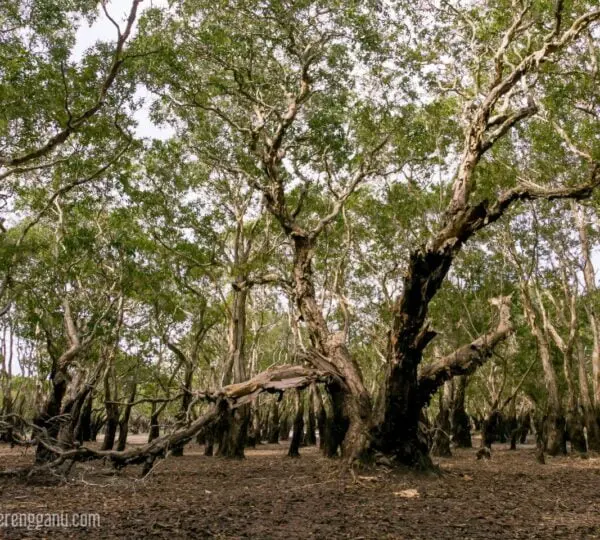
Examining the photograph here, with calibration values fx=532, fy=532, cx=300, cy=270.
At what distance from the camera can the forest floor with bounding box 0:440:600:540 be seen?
25.0 ft

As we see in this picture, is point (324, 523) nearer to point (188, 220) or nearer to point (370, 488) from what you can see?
point (370, 488)

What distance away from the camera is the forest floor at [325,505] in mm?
7629

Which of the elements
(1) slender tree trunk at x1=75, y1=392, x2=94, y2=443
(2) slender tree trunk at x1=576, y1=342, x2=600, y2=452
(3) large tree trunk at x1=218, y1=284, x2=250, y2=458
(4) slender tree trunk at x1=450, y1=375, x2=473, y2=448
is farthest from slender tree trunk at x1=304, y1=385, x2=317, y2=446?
(2) slender tree trunk at x1=576, y1=342, x2=600, y2=452

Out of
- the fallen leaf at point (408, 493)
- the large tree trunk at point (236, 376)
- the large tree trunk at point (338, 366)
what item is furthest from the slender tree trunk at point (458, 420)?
the fallen leaf at point (408, 493)

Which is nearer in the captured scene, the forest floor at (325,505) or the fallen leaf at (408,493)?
the forest floor at (325,505)

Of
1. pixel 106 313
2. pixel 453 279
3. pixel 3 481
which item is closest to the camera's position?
pixel 3 481

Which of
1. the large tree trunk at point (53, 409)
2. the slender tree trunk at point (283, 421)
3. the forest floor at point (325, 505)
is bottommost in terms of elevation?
the slender tree trunk at point (283, 421)

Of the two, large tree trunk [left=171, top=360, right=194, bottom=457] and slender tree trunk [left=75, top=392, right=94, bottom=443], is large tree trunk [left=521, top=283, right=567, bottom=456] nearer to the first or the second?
large tree trunk [left=171, top=360, right=194, bottom=457]

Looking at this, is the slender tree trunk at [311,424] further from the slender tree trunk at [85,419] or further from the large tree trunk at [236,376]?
the slender tree trunk at [85,419]

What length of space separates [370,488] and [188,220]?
14.2 m

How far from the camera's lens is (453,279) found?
27844 millimetres

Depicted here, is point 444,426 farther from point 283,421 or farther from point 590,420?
point 283,421

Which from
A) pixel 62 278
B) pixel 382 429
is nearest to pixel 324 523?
pixel 382 429

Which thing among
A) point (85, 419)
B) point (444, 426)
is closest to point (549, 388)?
point (444, 426)
